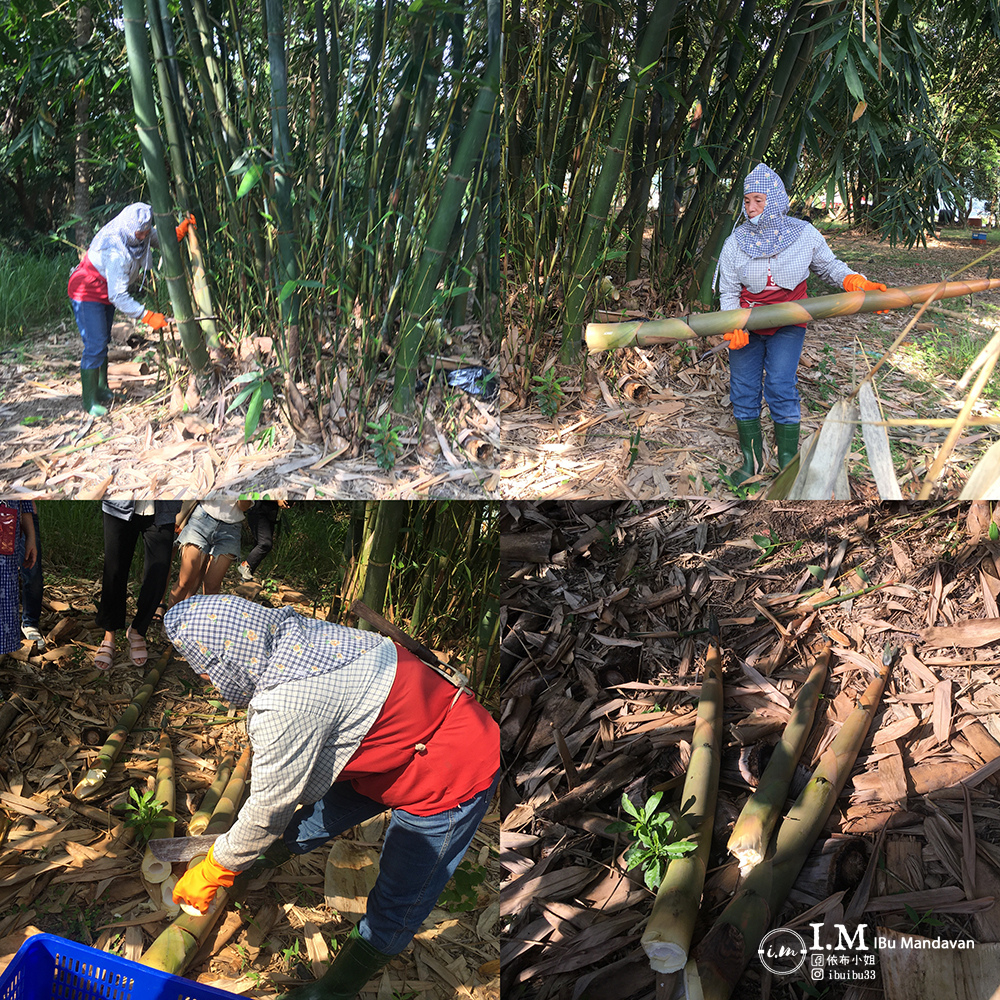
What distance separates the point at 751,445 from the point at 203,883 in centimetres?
161

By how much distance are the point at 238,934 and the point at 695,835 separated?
37.2 inches

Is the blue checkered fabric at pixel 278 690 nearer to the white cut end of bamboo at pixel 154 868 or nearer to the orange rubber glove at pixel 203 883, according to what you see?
the orange rubber glove at pixel 203 883

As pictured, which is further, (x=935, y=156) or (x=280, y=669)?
(x=935, y=156)

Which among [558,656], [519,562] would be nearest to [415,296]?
[519,562]

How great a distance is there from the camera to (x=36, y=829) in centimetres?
153

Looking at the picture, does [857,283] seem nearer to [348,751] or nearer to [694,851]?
[694,851]

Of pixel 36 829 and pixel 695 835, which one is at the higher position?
pixel 695 835

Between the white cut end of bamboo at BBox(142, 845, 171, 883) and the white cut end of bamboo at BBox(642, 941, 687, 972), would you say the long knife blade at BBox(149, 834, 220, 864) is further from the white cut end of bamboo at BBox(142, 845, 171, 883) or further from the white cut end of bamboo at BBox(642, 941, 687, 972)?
the white cut end of bamboo at BBox(642, 941, 687, 972)

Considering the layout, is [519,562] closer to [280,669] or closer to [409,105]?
[280,669]

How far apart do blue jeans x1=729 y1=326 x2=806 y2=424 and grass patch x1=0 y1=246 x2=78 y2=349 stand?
2.14 m

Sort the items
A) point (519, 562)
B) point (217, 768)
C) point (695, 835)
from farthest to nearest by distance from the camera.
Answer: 1. point (217, 768)
2. point (519, 562)
3. point (695, 835)

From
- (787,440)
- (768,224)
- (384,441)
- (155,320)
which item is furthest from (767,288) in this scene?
(155,320)

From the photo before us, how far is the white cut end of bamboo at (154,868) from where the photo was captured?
1.51 metres

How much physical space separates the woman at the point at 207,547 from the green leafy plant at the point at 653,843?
103 cm
